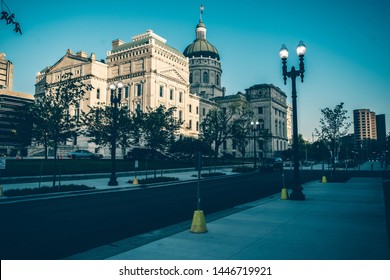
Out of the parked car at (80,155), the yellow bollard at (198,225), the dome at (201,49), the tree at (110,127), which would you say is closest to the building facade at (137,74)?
the parked car at (80,155)

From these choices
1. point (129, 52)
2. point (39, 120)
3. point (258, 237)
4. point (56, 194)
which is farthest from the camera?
point (129, 52)

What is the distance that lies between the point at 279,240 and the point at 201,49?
10968 cm

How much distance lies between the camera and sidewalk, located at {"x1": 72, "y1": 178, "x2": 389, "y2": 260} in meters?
5.29

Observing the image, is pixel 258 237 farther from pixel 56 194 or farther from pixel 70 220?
pixel 56 194

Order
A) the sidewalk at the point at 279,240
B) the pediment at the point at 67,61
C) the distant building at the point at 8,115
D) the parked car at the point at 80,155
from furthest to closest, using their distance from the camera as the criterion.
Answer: the distant building at the point at 8,115, the pediment at the point at 67,61, the parked car at the point at 80,155, the sidewalk at the point at 279,240

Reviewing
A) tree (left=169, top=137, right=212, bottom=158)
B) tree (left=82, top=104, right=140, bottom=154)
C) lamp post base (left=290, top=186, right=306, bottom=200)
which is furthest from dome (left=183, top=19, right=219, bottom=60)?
lamp post base (left=290, top=186, right=306, bottom=200)

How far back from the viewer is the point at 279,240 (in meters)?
6.20

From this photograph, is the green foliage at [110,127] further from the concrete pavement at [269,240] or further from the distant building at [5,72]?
the distant building at [5,72]

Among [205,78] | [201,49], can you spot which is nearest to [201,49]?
[201,49]

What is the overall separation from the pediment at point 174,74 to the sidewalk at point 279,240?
6049cm

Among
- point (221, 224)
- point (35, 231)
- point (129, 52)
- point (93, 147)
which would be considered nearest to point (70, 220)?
point (35, 231)

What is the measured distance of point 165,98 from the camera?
219 ft

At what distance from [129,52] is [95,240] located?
6614 centimetres

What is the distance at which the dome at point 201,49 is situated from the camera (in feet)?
357
